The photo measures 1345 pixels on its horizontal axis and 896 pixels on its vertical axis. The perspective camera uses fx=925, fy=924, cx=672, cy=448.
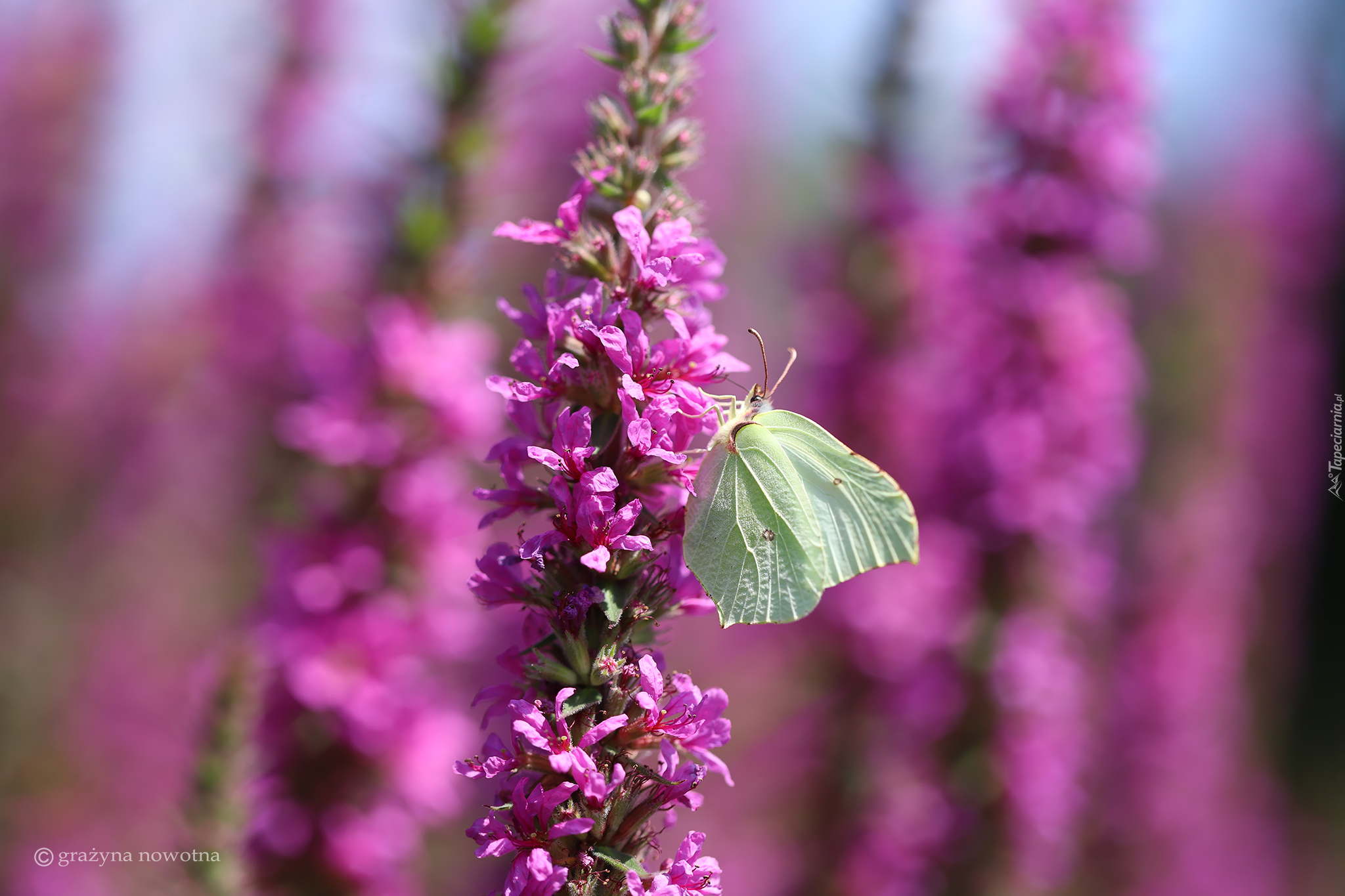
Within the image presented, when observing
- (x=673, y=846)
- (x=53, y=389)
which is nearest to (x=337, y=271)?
(x=53, y=389)

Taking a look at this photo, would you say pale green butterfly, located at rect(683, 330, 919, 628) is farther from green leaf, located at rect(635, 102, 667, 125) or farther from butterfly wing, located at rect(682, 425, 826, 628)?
green leaf, located at rect(635, 102, 667, 125)

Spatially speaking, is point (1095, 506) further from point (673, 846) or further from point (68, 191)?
point (68, 191)

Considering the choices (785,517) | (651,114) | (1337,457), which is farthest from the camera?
(1337,457)

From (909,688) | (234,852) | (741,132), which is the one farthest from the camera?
(741,132)

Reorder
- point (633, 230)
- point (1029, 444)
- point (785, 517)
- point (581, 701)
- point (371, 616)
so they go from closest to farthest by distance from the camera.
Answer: point (581, 701) → point (633, 230) → point (785, 517) → point (371, 616) → point (1029, 444)

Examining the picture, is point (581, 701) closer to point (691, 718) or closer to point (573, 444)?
point (691, 718)

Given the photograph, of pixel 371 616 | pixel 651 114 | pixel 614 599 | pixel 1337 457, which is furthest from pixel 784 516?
pixel 1337 457
